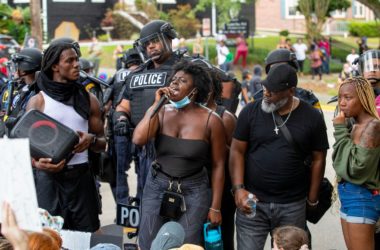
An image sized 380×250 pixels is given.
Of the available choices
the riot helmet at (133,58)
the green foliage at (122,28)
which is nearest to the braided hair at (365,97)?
the riot helmet at (133,58)

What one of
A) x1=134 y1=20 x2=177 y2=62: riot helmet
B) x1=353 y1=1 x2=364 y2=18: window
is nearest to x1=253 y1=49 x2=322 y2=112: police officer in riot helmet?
x1=134 y1=20 x2=177 y2=62: riot helmet

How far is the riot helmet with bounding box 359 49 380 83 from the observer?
573 cm

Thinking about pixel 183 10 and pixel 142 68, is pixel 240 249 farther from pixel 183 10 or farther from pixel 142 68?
pixel 183 10

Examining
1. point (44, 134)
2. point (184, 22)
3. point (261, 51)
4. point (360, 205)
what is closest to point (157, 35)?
point (44, 134)

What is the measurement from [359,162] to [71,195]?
7.12 ft

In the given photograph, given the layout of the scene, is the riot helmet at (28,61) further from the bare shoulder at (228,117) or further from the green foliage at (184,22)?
the green foliage at (184,22)

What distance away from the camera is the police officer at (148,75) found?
18.7 feet

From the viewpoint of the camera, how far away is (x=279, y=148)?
199 inches

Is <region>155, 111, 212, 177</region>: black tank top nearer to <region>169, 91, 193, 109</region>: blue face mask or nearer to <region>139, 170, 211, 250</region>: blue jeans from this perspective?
<region>139, 170, 211, 250</region>: blue jeans

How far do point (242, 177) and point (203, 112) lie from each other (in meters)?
0.57

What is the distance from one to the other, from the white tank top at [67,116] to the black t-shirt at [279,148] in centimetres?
121

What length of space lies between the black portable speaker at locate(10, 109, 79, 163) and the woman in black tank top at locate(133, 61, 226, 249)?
1.72 feet

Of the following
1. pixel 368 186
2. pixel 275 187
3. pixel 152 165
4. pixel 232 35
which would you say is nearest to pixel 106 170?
pixel 152 165

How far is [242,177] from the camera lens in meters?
5.24
